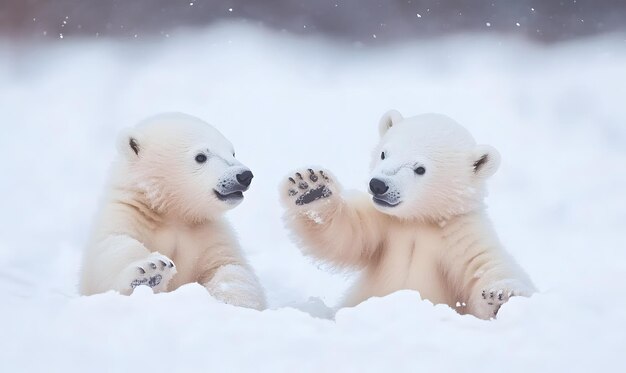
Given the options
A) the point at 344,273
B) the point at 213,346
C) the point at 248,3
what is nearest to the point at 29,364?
the point at 213,346

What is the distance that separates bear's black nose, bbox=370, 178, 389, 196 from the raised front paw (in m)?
0.17

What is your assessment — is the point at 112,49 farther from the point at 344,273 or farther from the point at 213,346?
the point at 213,346

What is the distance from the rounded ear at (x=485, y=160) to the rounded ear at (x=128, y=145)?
1.52 meters

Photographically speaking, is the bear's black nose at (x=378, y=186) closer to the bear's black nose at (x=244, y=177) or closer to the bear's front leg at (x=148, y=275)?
the bear's black nose at (x=244, y=177)

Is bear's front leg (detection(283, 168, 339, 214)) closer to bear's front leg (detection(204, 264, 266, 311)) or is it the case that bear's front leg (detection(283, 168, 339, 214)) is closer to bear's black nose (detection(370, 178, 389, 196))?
bear's black nose (detection(370, 178, 389, 196))

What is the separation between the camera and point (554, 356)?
2.69 metres

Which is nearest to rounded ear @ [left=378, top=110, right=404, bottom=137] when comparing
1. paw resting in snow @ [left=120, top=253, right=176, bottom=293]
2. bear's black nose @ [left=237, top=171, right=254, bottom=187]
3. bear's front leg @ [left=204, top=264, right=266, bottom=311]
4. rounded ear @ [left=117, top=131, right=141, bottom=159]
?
bear's black nose @ [left=237, top=171, right=254, bottom=187]

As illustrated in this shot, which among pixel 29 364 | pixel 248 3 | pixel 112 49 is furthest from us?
pixel 112 49

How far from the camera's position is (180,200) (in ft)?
13.4

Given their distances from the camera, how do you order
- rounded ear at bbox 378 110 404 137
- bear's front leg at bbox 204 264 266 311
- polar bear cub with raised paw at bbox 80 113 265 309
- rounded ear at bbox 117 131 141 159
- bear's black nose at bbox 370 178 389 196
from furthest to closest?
rounded ear at bbox 378 110 404 137 < rounded ear at bbox 117 131 141 159 < polar bear cub with raised paw at bbox 80 113 265 309 < bear's black nose at bbox 370 178 389 196 < bear's front leg at bbox 204 264 266 311

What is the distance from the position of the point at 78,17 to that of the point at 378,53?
120 inches

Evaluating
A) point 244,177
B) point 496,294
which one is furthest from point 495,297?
point 244,177

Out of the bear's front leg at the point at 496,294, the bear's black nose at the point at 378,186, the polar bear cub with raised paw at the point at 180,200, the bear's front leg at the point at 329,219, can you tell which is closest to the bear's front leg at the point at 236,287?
the polar bear cub with raised paw at the point at 180,200

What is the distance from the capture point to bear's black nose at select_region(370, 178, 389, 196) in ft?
12.6
